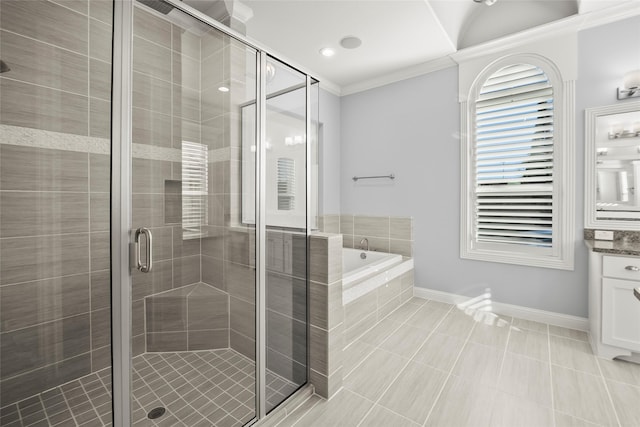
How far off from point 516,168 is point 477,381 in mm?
1990

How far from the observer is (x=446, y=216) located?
10.6ft

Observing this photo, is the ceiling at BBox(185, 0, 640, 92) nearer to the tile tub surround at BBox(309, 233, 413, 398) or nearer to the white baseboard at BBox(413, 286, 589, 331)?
the tile tub surround at BBox(309, 233, 413, 398)

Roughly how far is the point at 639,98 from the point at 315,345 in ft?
10.1

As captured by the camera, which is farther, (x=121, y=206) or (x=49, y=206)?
(x=49, y=206)

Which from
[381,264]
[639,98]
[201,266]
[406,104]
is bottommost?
[381,264]

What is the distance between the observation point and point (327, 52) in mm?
3051

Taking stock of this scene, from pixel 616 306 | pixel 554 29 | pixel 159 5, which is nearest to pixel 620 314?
pixel 616 306

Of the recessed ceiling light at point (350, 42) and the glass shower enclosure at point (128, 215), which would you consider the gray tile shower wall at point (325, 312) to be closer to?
the glass shower enclosure at point (128, 215)

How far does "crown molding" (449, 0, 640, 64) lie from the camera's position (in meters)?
2.33

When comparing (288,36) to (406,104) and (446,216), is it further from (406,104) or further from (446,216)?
(446,216)

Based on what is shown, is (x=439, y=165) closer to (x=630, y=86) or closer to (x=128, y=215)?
(x=630, y=86)

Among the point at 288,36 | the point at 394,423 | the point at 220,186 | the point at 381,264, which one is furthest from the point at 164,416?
the point at 288,36

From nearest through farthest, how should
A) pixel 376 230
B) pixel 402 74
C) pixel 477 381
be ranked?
pixel 477 381 < pixel 402 74 < pixel 376 230

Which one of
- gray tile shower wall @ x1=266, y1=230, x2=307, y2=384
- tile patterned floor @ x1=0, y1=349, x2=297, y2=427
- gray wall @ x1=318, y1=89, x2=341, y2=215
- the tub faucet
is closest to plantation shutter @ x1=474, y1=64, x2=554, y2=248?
the tub faucet
